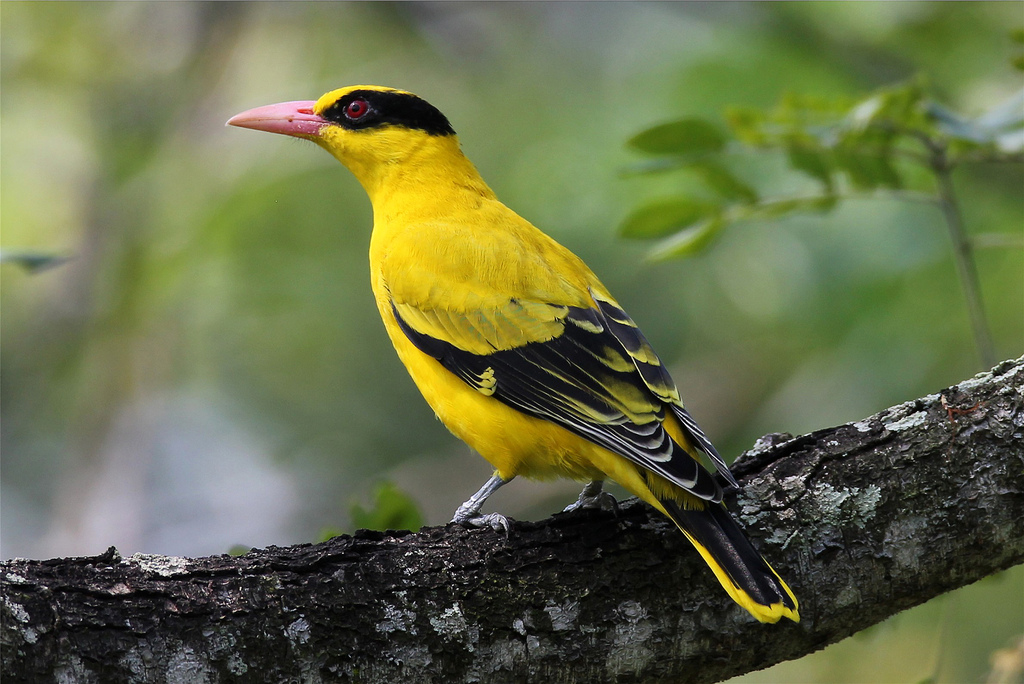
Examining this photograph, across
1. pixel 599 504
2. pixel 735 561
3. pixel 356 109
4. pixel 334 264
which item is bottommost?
pixel 735 561

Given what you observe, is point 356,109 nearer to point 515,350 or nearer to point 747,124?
point 515,350

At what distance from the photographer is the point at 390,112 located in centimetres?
452

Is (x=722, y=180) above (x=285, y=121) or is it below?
below

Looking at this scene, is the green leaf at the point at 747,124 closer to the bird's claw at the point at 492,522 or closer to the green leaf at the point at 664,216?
the green leaf at the point at 664,216

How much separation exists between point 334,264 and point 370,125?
3.32 m

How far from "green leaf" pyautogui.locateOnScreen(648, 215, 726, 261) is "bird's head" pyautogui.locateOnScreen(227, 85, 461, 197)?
1.42m

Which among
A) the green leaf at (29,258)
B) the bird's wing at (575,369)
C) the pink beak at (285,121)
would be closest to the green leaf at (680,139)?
the bird's wing at (575,369)

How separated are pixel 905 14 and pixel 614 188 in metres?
1.83

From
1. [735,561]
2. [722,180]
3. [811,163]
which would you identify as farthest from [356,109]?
[735,561]

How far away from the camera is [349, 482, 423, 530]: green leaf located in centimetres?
320

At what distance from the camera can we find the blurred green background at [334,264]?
5590 mm

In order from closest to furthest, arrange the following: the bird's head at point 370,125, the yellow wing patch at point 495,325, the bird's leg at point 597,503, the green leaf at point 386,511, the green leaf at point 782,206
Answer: the bird's leg at point 597,503 < the green leaf at point 386,511 < the yellow wing patch at point 495,325 < the green leaf at point 782,206 < the bird's head at point 370,125

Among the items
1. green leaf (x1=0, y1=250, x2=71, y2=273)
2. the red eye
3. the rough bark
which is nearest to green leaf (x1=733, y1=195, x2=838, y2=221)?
the rough bark

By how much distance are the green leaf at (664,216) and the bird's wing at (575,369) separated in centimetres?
29
